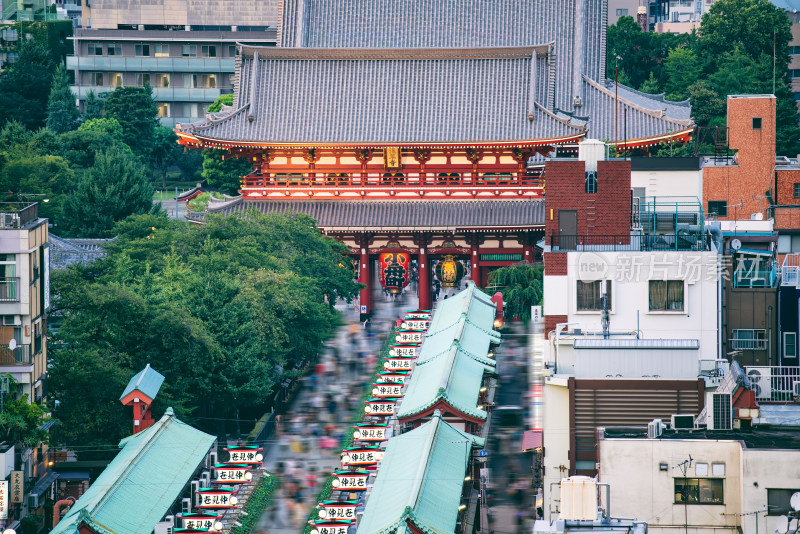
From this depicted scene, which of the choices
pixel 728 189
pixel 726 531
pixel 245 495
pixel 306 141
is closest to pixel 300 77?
pixel 306 141

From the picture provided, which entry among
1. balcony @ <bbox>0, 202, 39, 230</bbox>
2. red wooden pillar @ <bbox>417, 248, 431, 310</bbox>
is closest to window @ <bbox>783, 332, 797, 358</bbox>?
balcony @ <bbox>0, 202, 39, 230</bbox>

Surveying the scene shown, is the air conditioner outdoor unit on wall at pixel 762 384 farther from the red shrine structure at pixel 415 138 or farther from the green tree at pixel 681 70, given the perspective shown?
the green tree at pixel 681 70

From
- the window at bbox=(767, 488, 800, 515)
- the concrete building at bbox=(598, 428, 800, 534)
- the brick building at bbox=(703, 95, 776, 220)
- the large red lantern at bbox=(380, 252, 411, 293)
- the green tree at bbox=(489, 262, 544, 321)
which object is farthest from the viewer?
the large red lantern at bbox=(380, 252, 411, 293)

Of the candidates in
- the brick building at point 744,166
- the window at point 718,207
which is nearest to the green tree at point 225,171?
the brick building at point 744,166

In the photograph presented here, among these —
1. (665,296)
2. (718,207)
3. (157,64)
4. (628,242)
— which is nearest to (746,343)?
(665,296)

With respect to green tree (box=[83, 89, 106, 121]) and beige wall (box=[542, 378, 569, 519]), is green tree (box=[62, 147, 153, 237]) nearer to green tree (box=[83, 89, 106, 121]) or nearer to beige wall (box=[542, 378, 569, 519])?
green tree (box=[83, 89, 106, 121])

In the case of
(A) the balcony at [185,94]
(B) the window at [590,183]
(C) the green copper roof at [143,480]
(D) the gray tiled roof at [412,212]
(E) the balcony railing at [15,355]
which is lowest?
(C) the green copper roof at [143,480]
